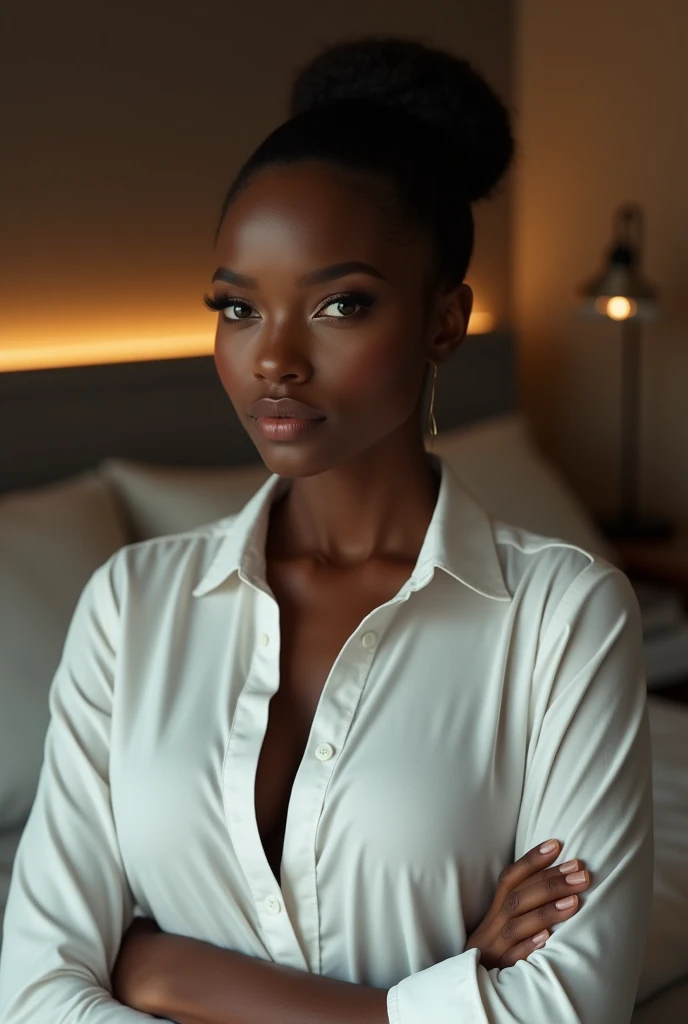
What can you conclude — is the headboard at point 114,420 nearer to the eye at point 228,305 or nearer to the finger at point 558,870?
the eye at point 228,305

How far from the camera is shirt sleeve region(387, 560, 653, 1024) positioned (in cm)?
104

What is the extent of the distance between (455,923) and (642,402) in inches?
93.9

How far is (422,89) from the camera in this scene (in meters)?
1.27

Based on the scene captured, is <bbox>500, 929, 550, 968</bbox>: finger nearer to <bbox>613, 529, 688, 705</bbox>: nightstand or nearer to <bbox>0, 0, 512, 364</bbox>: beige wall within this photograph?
<bbox>0, 0, 512, 364</bbox>: beige wall

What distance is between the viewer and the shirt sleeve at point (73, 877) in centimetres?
115

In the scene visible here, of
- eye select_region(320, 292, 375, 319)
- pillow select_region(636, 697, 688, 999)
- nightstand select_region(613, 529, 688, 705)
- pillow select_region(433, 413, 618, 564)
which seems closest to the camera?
eye select_region(320, 292, 375, 319)

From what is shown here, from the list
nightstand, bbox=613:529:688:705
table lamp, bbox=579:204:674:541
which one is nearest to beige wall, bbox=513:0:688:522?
table lamp, bbox=579:204:674:541

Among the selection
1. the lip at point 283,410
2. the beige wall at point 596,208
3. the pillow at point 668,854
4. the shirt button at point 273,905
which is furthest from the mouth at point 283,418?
the beige wall at point 596,208

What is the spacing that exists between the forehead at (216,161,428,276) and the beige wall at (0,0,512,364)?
1.24 m

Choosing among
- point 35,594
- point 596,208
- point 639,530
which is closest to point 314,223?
point 35,594

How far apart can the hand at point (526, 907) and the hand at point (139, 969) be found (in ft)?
1.04

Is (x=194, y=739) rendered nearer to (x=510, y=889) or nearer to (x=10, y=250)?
(x=510, y=889)

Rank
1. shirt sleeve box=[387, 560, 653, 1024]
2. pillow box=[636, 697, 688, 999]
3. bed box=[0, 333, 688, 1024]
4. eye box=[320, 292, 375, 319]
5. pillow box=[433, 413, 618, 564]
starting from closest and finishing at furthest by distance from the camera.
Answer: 1. shirt sleeve box=[387, 560, 653, 1024]
2. eye box=[320, 292, 375, 319]
3. pillow box=[636, 697, 688, 999]
4. bed box=[0, 333, 688, 1024]
5. pillow box=[433, 413, 618, 564]

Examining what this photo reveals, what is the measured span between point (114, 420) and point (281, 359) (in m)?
1.32
